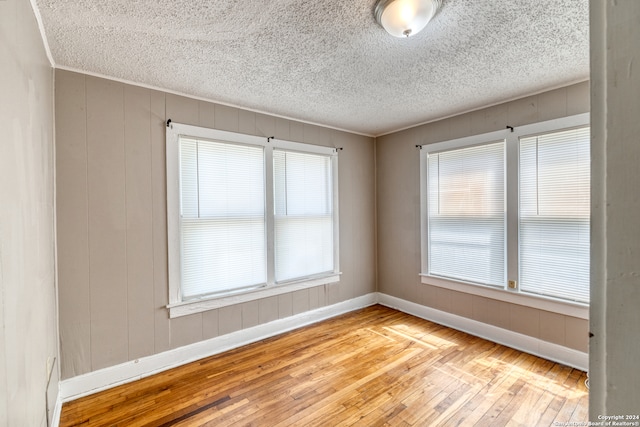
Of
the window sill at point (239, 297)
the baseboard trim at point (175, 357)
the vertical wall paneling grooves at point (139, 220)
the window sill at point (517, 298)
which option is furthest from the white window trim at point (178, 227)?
the window sill at point (517, 298)

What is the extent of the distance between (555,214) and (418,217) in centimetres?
141

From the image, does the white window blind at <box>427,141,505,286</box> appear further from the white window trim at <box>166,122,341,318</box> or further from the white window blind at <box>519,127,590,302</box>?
the white window trim at <box>166,122,341,318</box>

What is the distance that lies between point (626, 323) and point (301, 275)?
3338 mm

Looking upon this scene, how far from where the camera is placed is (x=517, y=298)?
2.96 meters

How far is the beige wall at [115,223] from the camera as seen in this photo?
2246 millimetres

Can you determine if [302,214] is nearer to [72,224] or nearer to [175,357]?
[175,357]

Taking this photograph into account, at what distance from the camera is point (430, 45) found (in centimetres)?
198

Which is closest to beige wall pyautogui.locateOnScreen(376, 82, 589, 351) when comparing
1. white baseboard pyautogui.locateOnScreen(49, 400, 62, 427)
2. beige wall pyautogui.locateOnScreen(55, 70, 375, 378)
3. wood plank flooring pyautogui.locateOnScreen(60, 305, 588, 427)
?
wood plank flooring pyautogui.locateOnScreen(60, 305, 588, 427)

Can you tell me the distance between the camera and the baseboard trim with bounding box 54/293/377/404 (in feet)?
7.48

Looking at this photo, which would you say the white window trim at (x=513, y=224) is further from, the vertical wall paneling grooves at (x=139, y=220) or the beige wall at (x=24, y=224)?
the beige wall at (x=24, y=224)

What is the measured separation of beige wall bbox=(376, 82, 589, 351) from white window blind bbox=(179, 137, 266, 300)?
1.84 meters

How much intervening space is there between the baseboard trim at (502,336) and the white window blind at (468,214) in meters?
0.47

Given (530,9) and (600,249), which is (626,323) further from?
(530,9)

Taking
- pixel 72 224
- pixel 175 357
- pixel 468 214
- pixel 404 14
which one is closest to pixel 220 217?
pixel 72 224
